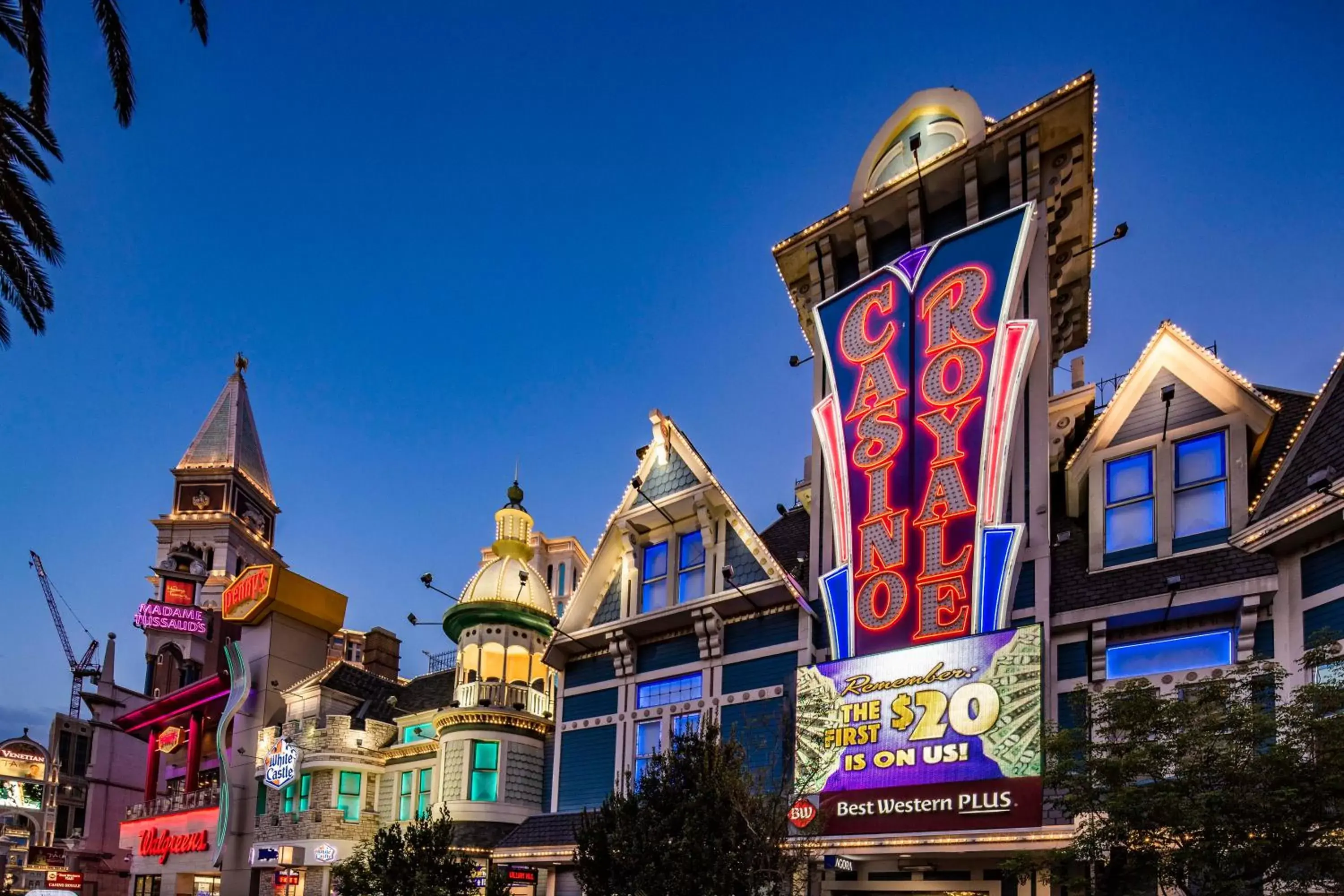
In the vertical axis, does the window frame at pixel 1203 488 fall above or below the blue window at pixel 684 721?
above

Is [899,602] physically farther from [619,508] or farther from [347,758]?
[347,758]

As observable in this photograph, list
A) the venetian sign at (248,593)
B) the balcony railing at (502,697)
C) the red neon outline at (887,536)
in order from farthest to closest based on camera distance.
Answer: the venetian sign at (248,593), the balcony railing at (502,697), the red neon outline at (887,536)

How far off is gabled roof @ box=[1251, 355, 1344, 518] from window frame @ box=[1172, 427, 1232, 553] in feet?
1.94

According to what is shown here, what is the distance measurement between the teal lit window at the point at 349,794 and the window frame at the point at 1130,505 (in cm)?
2869

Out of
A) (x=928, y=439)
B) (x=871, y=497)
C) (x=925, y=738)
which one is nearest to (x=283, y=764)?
(x=871, y=497)

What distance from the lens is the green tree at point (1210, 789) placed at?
15.6m

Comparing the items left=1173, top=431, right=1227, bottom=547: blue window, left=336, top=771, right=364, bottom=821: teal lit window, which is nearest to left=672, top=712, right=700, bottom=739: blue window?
left=1173, top=431, right=1227, bottom=547: blue window

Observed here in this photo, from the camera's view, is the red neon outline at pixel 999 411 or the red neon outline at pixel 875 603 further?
the red neon outline at pixel 875 603

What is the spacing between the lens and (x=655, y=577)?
32.8 metres

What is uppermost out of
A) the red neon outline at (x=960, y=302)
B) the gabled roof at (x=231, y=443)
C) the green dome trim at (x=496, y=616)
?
the gabled roof at (x=231, y=443)

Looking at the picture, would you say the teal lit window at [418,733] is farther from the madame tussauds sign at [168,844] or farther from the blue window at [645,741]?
the madame tussauds sign at [168,844]

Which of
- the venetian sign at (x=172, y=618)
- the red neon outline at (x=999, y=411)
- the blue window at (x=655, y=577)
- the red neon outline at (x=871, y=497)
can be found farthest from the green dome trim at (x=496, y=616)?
the venetian sign at (x=172, y=618)

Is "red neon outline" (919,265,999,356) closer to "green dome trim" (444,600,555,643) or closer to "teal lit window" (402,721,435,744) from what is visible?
"green dome trim" (444,600,555,643)

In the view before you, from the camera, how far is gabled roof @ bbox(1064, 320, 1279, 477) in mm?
23891
